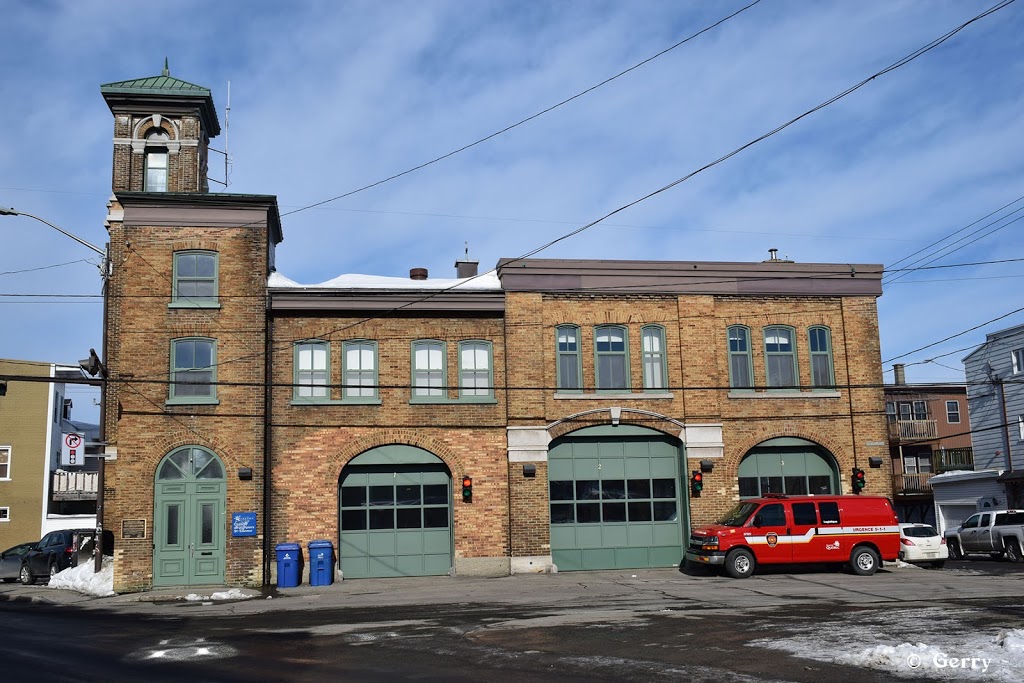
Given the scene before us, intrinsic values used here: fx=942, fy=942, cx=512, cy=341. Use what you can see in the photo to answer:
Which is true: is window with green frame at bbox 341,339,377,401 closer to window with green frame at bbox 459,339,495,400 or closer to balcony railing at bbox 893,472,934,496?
window with green frame at bbox 459,339,495,400

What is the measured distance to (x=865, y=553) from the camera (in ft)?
79.7

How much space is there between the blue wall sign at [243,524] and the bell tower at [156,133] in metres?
8.96

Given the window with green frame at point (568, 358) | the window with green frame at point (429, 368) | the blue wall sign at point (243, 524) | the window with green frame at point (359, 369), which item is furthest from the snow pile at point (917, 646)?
the blue wall sign at point (243, 524)

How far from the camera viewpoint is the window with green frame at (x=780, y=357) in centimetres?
2762

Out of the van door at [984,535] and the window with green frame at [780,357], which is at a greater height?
the window with green frame at [780,357]

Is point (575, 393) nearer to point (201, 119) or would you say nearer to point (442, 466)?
point (442, 466)

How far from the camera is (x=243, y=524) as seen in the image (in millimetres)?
23781

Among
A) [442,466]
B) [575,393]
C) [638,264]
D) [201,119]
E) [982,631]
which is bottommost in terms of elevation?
[982,631]

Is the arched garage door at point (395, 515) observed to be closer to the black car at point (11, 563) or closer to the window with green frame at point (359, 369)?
the window with green frame at point (359, 369)

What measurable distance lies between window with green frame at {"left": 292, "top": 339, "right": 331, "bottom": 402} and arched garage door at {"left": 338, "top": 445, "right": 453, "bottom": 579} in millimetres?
2093

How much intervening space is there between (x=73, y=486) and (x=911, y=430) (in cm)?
4145

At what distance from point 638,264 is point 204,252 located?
12.0 m

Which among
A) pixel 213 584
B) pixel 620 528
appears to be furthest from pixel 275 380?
pixel 620 528

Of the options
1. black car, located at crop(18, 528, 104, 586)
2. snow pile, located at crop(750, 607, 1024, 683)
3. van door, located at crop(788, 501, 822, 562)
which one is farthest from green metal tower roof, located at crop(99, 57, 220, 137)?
snow pile, located at crop(750, 607, 1024, 683)
